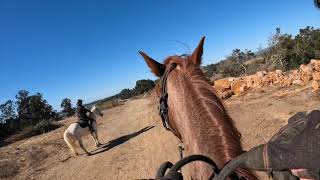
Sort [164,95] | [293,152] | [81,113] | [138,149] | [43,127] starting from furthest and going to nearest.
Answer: [43,127], [81,113], [138,149], [164,95], [293,152]

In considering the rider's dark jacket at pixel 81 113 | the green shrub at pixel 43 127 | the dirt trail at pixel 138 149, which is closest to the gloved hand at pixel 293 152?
the dirt trail at pixel 138 149

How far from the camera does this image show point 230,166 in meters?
1.51

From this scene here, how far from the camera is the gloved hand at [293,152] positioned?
120 cm

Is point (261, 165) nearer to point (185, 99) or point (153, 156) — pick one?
point (185, 99)

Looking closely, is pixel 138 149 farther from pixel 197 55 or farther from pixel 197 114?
pixel 197 114

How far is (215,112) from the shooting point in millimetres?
2215

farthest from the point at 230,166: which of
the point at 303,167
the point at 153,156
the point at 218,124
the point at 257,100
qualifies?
the point at 257,100

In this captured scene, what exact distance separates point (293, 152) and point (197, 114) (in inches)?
42.5

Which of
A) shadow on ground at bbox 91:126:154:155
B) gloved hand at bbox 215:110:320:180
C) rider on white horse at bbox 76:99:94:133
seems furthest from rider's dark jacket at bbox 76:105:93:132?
gloved hand at bbox 215:110:320:180

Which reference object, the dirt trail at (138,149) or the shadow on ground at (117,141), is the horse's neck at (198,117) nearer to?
the dirt trail at (138,149)

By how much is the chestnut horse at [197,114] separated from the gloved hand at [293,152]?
1.86 ft

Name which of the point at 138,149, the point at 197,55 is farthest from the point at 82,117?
the point at 197,55

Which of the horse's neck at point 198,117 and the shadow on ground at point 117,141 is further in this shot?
the shadow on ground at point 117,141

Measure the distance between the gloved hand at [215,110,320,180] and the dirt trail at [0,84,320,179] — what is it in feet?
23.2
